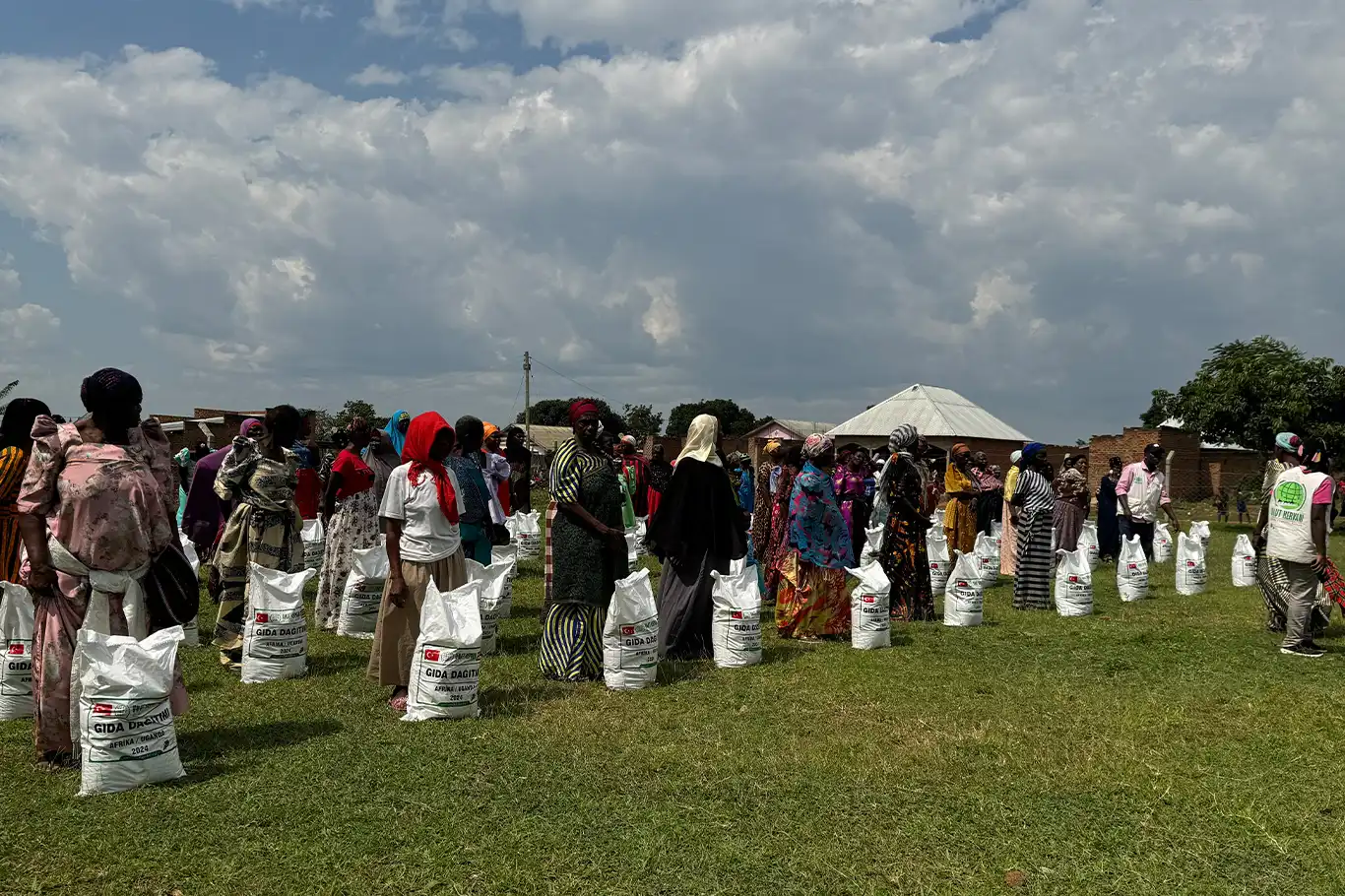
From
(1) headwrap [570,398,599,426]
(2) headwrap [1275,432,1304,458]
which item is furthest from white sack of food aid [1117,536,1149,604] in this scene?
(1) headwrap [570,398,599,426]

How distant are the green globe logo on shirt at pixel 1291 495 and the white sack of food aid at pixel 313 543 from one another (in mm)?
8630

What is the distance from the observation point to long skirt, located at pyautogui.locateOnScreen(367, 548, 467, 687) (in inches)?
241

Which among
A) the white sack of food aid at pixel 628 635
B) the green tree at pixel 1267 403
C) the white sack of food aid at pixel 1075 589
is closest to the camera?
the white sack of food aid at pixel 628 635

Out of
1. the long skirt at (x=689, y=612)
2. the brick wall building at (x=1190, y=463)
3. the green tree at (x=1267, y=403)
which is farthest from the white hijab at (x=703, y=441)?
the brick wall building at (x=1190, y=463)

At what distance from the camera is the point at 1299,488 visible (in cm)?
782

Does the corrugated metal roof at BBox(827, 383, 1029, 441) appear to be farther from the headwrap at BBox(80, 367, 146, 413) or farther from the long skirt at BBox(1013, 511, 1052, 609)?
the headwrap at BBox(80, 367, 146, 413)

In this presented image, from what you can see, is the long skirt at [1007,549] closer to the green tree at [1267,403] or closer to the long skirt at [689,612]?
the long skirt at [689,612]

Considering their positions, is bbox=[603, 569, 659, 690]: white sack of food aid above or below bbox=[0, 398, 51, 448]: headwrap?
below

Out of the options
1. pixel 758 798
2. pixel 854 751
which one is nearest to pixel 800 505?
pixel 854 751

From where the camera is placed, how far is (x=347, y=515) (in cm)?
856

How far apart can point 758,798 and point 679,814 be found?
1.27 feet

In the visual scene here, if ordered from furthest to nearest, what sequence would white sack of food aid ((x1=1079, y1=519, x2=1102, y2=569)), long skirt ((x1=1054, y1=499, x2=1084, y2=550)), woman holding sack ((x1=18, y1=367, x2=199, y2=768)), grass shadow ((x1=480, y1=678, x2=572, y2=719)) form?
long skirt ((x1=1054, y1=499, x2=1084, y2=550)) < white sack of food aid ((x1=1079, y1=519, x2=1102, y2=569)) < grass shadow ((x1=480, y1=678, x2=572, y2=719)) < woman holding sack ((x1=18, y1=367, x2=199, y2=768))

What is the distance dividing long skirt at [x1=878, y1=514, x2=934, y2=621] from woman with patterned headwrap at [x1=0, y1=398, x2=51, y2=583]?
22.6ft

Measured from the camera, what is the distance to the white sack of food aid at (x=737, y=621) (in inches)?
288
